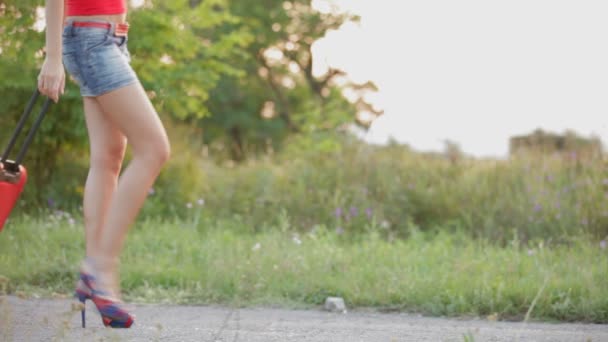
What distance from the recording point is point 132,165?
9.93 ft

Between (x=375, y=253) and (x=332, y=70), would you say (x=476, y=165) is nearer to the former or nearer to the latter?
(x=375, y=253)

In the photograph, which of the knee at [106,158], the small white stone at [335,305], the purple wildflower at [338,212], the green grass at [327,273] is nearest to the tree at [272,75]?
the purple wildflower at [338,212]

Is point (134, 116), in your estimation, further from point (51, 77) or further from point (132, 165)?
point (51, 77)

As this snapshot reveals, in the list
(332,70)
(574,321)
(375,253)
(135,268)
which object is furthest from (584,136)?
(332,70)

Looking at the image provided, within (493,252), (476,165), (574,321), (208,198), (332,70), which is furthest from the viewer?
(332,70)

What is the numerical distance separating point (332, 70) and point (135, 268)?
22123mm

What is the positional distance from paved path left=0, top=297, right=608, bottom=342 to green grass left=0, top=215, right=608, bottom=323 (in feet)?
0.68

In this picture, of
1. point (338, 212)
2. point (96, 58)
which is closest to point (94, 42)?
point (96, 58)

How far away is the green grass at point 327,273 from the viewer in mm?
4402

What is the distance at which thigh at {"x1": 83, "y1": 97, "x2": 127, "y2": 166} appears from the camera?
125 inches

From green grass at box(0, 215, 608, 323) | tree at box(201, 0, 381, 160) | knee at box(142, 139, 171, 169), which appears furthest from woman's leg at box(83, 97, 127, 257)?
tree at box(201, 0, 381, 160)

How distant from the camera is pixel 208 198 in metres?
8.12

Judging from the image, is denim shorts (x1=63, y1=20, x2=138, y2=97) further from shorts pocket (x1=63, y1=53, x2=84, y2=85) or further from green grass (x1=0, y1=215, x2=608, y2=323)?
green grass (x1=0, y1=215, x2=608, y2=323)

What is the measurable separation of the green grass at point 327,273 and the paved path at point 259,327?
208 millimetres
